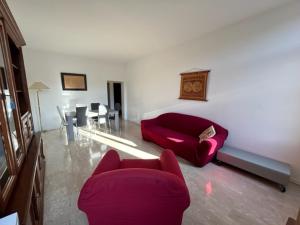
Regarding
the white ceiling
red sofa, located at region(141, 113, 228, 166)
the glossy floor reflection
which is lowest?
the glossy floor reflection

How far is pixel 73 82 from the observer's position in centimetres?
514

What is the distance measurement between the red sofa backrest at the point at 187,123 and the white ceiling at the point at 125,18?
6.64ft

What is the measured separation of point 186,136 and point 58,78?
473cm

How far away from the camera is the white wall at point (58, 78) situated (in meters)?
4.38

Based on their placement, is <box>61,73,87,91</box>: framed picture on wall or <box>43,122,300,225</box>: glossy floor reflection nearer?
<box>43,122,300,225</box>: glossy floor reflection

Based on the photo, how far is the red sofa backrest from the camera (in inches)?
125

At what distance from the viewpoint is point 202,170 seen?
258 centimetres

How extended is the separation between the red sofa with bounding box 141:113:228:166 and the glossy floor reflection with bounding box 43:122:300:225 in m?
0.25

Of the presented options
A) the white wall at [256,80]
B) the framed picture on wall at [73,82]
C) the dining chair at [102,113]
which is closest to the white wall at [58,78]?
the framed picture on wall at [73,82]

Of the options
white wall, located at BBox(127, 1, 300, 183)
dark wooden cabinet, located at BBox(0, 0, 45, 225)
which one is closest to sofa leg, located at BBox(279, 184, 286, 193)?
white wall, located at BBox(127, 1, 300, 183)

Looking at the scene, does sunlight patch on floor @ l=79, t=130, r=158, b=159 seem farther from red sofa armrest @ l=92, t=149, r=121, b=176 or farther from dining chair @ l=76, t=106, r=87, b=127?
red sofa armrest @ l=92, t=149, r=121, b=176

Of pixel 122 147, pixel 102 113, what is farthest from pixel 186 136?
pixel 102 113

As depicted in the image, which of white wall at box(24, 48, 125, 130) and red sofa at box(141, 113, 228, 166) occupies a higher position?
white wall at box(24, 48, 125, 130)

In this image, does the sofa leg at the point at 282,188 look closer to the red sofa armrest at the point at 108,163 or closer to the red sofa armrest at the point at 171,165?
the red sofa armrest at the point at 171,165
